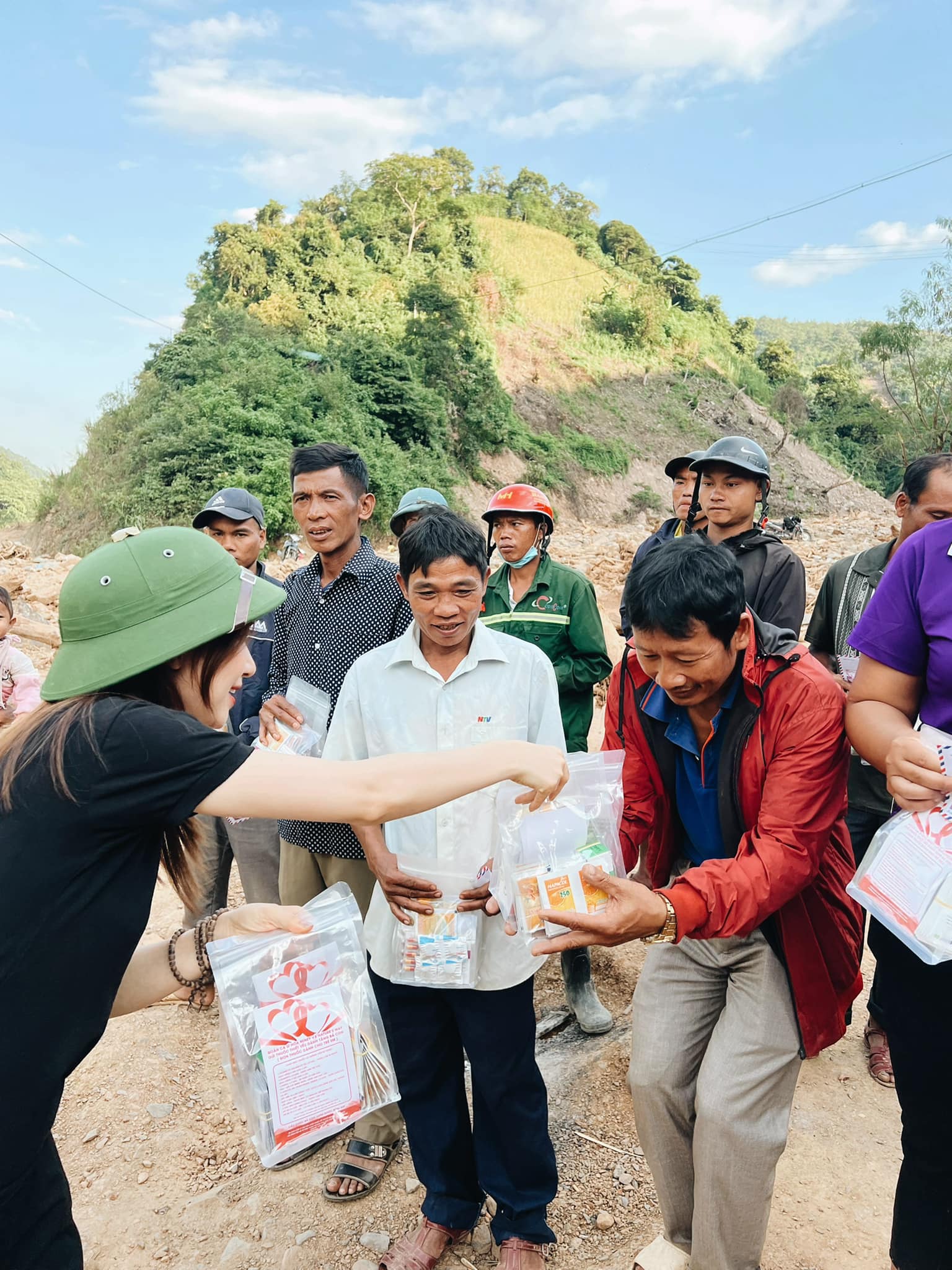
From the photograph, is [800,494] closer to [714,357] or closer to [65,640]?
[714,357]

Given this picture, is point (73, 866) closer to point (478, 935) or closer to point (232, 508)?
point (478, 935)

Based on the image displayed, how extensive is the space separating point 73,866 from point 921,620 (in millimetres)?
1897

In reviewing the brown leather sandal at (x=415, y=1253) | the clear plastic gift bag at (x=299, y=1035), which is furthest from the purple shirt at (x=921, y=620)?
the brown leather sandal at (x=415, y=1253)

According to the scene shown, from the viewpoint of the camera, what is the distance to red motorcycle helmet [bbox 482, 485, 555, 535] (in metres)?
4.05

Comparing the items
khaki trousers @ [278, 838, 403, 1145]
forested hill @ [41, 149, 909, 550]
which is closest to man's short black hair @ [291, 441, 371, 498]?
khaki trousers @ [278, 838, 403, 1145]

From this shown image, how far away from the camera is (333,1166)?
9.64ft

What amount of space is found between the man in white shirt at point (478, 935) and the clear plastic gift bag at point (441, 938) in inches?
1.8

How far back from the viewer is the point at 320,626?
10.4 feet

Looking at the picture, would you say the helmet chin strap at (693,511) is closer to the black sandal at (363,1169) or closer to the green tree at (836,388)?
the black sandal at (363,1169)

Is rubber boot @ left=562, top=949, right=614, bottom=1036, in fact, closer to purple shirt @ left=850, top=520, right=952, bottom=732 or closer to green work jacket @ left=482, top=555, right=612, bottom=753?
green work jacket @ left=482, top=555, right=612, bottom=753

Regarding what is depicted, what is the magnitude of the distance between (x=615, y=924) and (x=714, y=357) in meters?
42.0

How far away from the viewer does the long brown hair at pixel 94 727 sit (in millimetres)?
1428

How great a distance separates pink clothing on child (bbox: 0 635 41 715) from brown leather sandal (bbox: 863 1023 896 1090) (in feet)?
15.1

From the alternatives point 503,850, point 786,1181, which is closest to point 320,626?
point 503,850
